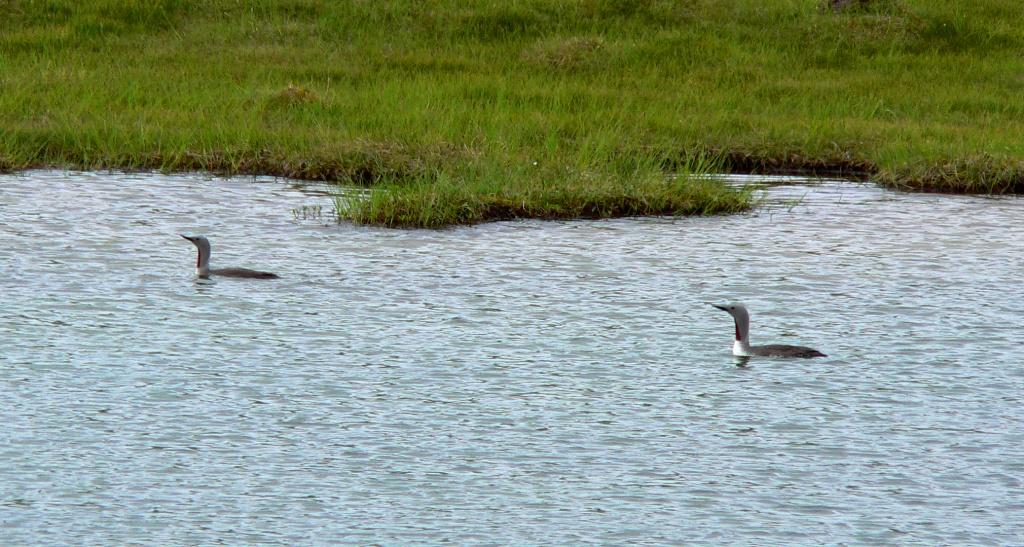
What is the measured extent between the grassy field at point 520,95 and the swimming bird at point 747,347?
16.9 ft

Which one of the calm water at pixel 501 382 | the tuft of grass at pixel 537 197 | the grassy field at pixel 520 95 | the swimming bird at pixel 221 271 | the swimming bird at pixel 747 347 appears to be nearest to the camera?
the calm water at pixel 501 382

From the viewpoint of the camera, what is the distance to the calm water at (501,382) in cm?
769

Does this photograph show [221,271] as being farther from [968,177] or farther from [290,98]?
[968,177]

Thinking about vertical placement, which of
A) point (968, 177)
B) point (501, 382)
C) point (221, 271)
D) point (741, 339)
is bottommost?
point (221, 271)

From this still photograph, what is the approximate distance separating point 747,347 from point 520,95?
36.2 feet

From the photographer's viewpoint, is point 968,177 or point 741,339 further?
point 968,177

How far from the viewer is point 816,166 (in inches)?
800

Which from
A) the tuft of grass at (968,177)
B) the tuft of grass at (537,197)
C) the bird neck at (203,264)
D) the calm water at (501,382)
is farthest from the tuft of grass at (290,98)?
the bird neck at (203,264)

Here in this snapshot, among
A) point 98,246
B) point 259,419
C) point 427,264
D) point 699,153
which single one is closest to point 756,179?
point 699,153

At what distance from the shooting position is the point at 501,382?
33.1ft

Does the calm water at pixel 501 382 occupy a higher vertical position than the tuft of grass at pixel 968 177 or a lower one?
lower

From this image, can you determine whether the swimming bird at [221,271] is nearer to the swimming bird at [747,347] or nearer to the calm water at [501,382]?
the calm water at [501,382]

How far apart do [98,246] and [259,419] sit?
571 centimetres

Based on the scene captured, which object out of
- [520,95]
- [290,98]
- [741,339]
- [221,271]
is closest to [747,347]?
[741,339]
